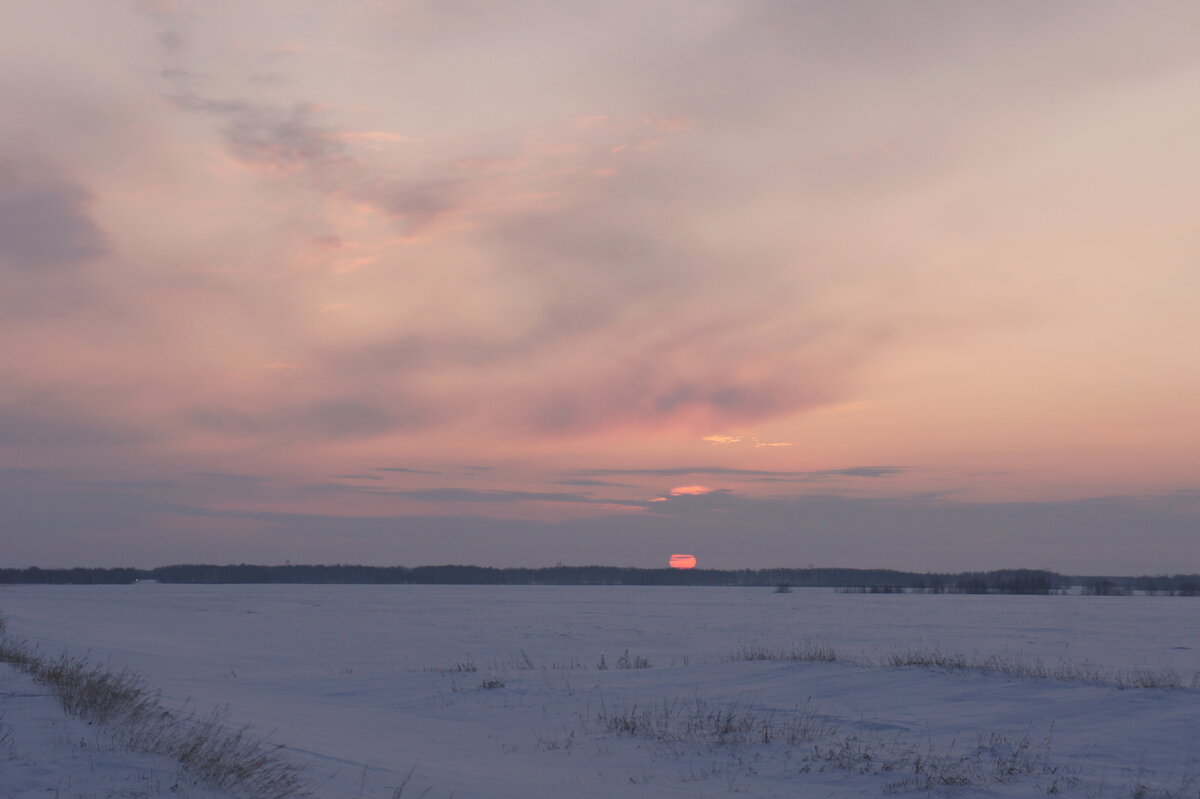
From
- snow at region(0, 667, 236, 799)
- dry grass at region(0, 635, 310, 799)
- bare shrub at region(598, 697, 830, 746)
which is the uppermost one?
snow at region(0, 667, 236, 799)

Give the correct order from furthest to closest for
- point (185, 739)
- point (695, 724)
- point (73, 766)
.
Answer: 1. point (695, 724)
2. point (185, 739)
3. point (73, 766)

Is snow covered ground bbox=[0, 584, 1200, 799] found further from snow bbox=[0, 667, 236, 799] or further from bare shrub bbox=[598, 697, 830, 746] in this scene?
snow bbox=[0, 667, 236, 799]

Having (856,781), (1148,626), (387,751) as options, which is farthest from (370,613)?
(856,781)

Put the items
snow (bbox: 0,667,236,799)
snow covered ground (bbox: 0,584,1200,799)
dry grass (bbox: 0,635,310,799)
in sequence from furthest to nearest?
snow covered ground (bbox: 0,584,1200,799) < dry grass (bbox: 0,635,310,799) < snow (bbox: 0,667,236,799)

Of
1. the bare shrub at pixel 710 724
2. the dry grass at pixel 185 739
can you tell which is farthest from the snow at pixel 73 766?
the bare shrub at pixel 710 724

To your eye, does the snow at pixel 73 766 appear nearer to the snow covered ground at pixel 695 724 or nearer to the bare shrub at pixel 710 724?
the snow covered ground at pixel 695 724

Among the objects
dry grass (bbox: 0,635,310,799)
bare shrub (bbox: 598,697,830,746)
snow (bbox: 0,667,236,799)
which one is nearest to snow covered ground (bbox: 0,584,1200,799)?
bare shrub (bbox: 598,697,830,746)

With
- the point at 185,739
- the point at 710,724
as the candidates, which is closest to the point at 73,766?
the point at 185,739

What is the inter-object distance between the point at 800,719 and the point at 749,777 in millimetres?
4177

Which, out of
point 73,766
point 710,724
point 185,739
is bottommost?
point 710,724

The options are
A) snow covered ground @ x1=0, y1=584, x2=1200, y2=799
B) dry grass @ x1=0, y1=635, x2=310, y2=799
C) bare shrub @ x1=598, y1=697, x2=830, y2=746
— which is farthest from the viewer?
bare shrub @ x1=598, y1=697, x2=830, y2=746

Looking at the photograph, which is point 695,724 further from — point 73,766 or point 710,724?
point 73,766

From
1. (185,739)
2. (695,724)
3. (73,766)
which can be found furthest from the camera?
(695,724)

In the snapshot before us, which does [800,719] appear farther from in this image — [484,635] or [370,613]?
[370,613]
